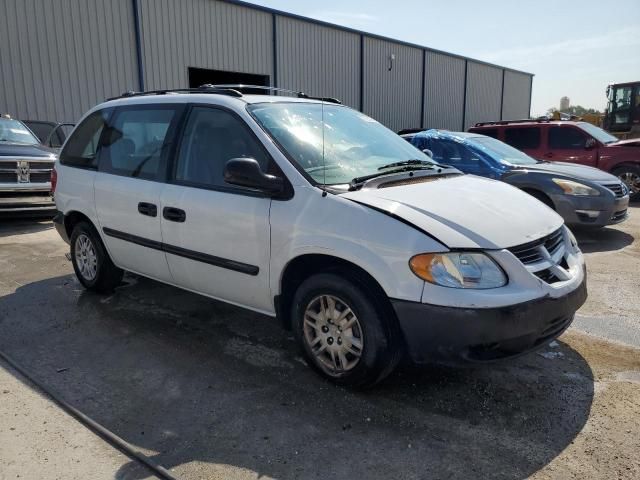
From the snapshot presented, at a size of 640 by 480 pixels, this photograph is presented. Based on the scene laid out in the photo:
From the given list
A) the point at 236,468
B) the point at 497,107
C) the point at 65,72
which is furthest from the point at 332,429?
the point at 497,107

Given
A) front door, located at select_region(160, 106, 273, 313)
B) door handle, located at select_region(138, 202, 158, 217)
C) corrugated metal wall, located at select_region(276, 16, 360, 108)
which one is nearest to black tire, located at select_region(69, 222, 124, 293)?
door handle, located at select_region(138, 202, 158, 217)

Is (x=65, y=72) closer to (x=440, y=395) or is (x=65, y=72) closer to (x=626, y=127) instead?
(x=440, y=395)

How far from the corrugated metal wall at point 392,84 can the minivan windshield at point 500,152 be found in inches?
474

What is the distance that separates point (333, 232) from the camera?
2.90 metres

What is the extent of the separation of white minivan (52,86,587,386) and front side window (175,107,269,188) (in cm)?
1

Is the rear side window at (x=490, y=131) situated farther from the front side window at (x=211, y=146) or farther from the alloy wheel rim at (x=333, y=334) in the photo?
the alloy wheel rim at (x=333, y=334)

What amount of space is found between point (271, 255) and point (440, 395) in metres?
1.34

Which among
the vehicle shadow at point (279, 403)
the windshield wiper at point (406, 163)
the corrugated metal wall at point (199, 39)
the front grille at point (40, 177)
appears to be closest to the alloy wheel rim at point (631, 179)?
the vehicle shadow at point (279, 403)

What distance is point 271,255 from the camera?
10.6 feet

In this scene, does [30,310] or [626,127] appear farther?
[626,127]

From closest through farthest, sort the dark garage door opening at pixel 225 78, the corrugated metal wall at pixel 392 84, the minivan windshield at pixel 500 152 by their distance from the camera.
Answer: the minivan windshield at pixel 500 152 → the dark garage door opening at pixel 225 78 → the corrugated metal wall at pixel 392 84

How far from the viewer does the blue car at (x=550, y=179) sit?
6941 mm

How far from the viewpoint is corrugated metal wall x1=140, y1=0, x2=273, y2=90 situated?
44.1 feet

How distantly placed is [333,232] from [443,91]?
22.5 meters
